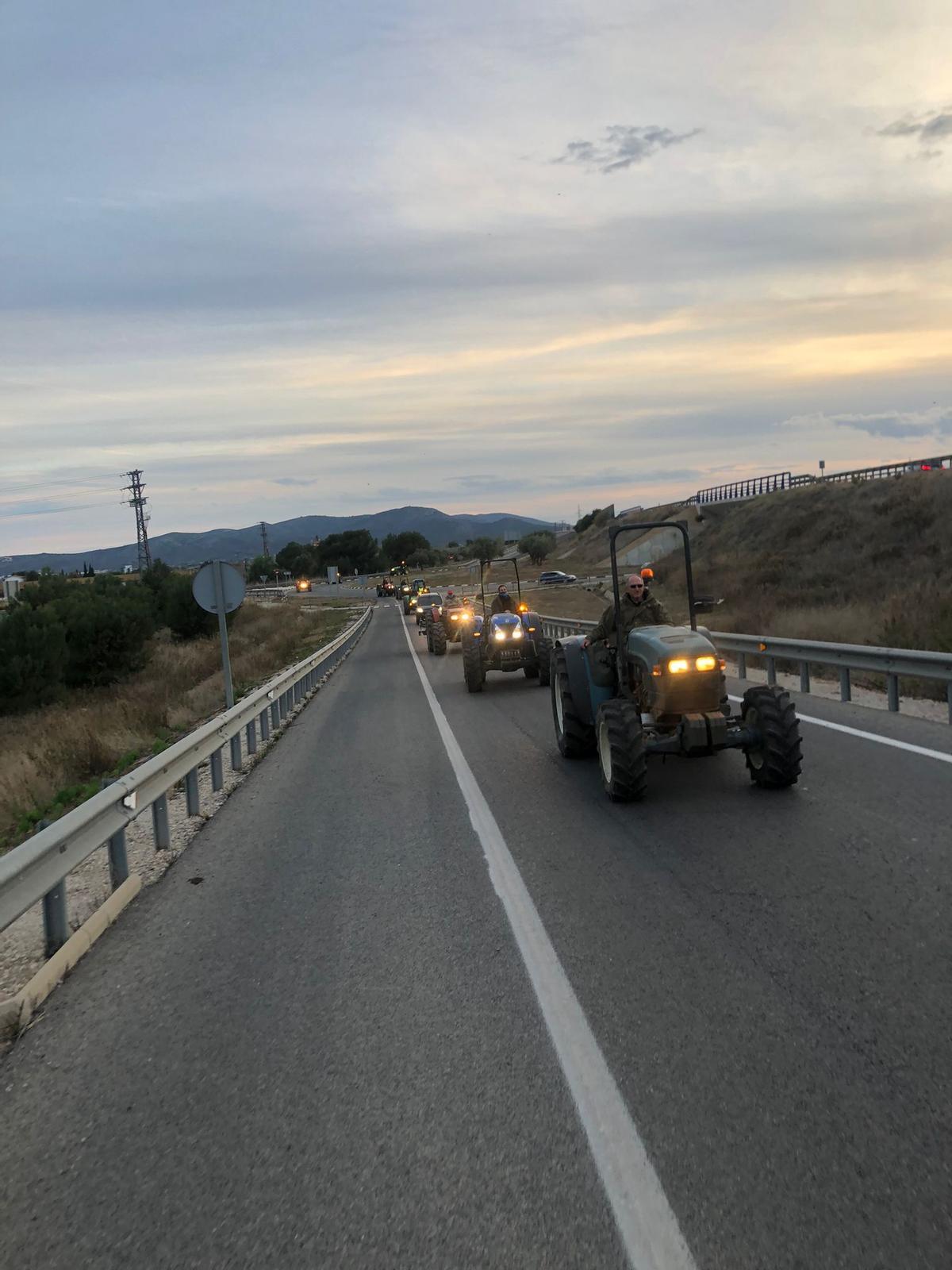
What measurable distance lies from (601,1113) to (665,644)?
532 cm

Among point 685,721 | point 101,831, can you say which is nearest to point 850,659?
point 685,721

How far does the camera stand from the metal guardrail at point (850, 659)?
11807 millimetres

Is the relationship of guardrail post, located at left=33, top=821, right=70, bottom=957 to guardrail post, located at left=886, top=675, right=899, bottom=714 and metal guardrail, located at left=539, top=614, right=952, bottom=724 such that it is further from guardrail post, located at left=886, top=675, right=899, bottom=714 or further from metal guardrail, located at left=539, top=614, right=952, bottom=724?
guardrail post, located at left=886, top=675, right=899, bottom=714

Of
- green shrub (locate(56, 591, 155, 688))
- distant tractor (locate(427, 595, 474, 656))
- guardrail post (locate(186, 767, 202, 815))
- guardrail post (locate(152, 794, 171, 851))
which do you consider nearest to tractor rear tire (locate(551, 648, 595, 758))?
guardrail post (locate(186, 767, 202, 815))

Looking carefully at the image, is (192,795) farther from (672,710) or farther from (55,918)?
(672,710)

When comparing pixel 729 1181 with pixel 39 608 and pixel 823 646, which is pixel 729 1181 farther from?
pixel 39 608

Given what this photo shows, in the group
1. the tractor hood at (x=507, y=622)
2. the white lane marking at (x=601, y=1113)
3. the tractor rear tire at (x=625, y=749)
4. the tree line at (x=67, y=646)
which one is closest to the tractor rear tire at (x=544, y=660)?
the tractor hood at (x=507, y=622)

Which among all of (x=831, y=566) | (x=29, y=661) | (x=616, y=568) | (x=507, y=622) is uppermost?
(x=616, y=568)

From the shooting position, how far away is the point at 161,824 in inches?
333

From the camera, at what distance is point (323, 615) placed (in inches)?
3228

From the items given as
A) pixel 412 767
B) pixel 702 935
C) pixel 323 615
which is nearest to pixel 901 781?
pixel 702 935

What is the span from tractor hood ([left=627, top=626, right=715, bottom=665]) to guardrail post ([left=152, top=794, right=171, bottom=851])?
4.10 meters

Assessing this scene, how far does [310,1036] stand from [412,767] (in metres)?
7.02

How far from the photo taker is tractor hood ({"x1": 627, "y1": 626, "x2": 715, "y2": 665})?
8.51 metres
